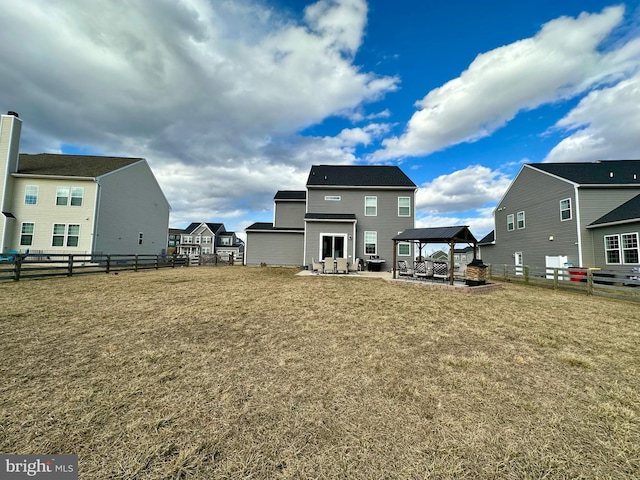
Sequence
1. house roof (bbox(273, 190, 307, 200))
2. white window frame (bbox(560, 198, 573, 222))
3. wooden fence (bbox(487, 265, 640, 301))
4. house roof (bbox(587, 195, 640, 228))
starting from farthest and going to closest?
house roof (bbox(273, 190, 307, 200)) → white window frame (bbox(560, 198, 573, 222)) → house roof (bbox(587, 195, 640, 228)) → wooden fence (bbox(487, 265, 640, 301))

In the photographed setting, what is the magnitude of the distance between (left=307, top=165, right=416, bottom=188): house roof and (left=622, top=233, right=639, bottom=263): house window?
11631mm

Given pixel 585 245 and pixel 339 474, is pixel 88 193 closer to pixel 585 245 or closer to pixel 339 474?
pixel 339 474

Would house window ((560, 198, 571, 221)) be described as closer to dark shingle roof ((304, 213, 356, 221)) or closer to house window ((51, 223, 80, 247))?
dark shingle roof ((304, 213, 356, 221))

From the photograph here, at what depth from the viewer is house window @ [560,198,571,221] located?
16.0m

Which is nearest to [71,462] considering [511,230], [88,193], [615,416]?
[615,416]

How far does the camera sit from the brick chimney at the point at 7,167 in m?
16.8

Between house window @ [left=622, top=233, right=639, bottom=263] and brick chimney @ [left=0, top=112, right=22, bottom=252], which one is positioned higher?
brick chimney @ [left=0, top=112, right=22, bottom=252]

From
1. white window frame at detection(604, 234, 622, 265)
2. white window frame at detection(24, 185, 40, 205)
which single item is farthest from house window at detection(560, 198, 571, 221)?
white window frame at detection(24, 185, 40, 205)

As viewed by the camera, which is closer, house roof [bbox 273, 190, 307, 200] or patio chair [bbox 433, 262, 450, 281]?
patio chair [bbox 433, 262, 450, 281]

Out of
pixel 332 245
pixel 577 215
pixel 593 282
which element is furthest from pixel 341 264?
pixel 577 215

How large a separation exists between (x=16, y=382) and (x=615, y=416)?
6908mm

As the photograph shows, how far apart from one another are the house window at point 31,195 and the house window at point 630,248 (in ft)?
120


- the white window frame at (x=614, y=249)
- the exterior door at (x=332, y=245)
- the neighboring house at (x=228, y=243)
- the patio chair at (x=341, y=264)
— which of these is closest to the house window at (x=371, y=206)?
Answer: the exterior door at (x=332, y=245)

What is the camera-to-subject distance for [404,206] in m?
19.5
